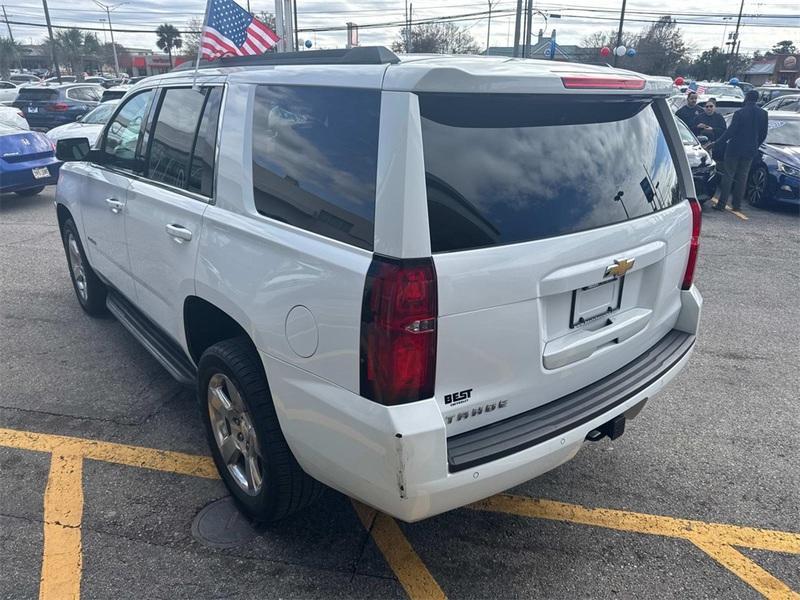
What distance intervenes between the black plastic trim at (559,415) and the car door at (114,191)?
8.63 ft

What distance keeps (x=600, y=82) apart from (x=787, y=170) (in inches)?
383

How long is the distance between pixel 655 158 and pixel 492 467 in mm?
1649

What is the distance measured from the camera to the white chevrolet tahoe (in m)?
1.95

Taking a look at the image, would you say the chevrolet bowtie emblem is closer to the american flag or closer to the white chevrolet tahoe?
the white chevrolet tahoe

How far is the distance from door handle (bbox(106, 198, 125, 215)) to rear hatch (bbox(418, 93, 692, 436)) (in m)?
2.51

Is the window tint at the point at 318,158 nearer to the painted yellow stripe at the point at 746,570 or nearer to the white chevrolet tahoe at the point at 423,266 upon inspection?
the white chevrolet tahoe at the point at 423,266

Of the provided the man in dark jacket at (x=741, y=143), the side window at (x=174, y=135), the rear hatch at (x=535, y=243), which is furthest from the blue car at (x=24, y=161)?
the man in dark jacket at (x=741, y=143)

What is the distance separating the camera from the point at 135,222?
3.54 m

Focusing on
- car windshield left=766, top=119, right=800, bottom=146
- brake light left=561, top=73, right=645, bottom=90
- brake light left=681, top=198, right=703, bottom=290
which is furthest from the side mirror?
car windshield left=766, top=119, right=800, bottom=146

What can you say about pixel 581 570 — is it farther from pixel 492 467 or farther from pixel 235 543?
pixel 235 543

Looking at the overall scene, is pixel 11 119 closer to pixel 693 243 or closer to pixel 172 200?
pixel 172 200

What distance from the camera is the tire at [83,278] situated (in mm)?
4969

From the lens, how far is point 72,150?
15.0ft

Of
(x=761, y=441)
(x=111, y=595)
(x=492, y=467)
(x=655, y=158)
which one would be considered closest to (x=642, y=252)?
(x=655, y=158)
